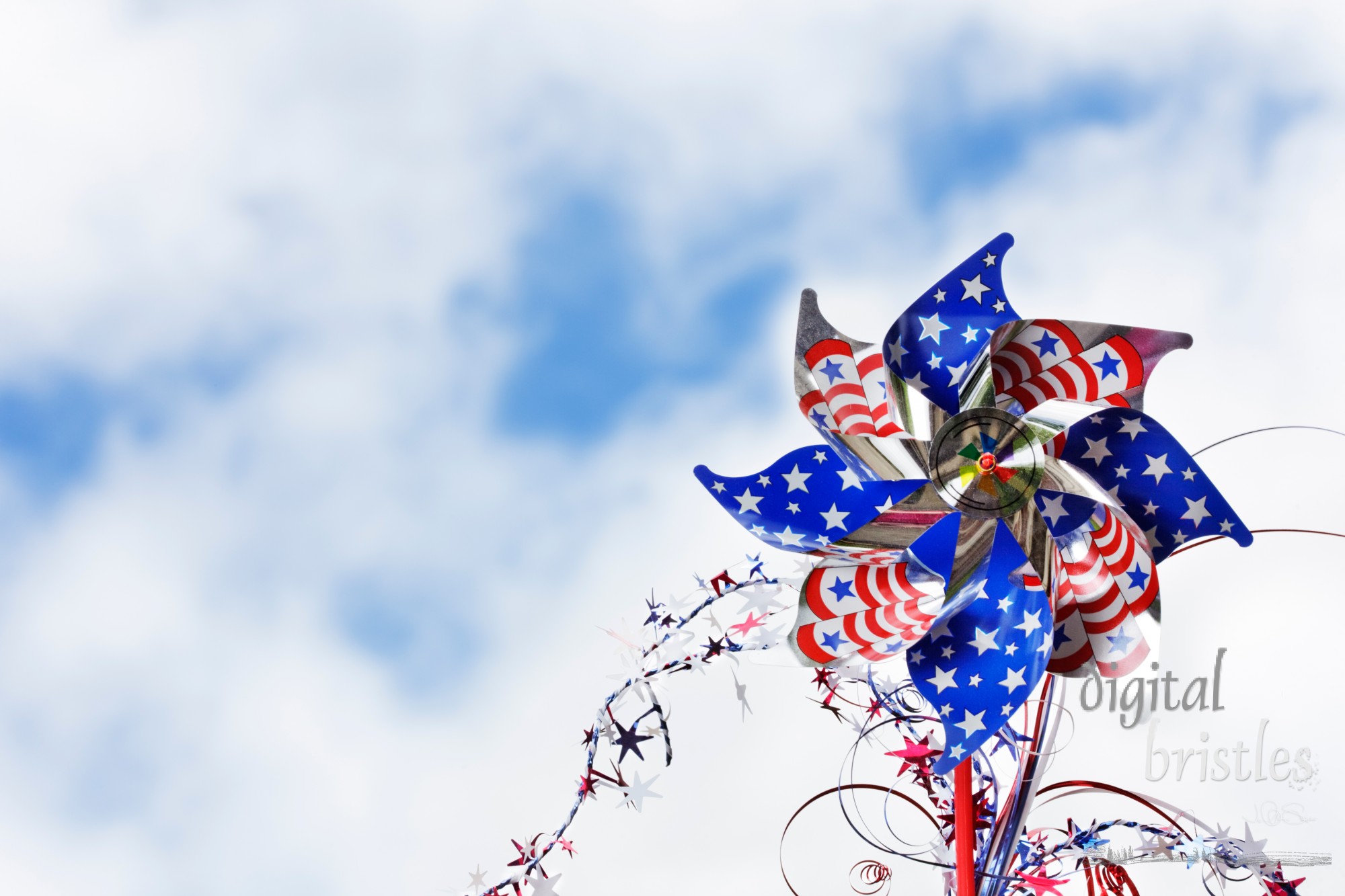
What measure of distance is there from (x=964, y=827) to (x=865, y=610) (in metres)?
0.63

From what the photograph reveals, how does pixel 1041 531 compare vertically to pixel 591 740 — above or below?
above

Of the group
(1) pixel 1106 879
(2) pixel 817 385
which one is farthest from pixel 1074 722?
(2) pixel 817 385

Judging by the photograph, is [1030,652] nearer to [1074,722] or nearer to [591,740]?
[1074,722]

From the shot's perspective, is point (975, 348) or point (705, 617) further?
point (705, 617)

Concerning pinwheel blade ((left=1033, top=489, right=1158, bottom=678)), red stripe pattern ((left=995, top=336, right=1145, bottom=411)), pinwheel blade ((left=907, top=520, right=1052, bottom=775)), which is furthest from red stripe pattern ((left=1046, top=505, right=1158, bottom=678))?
red stripe pattern ((left=995, top=336, right=1145, bottom=411))

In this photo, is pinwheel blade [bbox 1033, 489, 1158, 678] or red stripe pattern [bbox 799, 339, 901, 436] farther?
red stripe pattern [bbox 799, 339, 901, 436]

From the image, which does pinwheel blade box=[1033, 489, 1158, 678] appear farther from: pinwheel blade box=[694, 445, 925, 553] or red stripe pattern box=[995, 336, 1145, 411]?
pinwheel blade box=[694, 445, 925, 553]

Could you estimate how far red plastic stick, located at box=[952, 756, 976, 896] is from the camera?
329cm

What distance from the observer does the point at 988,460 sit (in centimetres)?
324

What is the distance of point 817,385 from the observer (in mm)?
3482

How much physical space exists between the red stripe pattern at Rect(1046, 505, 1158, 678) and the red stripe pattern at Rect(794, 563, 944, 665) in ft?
1.12

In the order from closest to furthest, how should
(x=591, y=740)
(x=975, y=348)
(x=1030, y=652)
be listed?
(x=1030, y=652) < (x=975, y=348) < (x=591, y=740)

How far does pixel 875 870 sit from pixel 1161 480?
57.2 inches

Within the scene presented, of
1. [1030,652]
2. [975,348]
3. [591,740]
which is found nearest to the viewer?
[1030,652]
